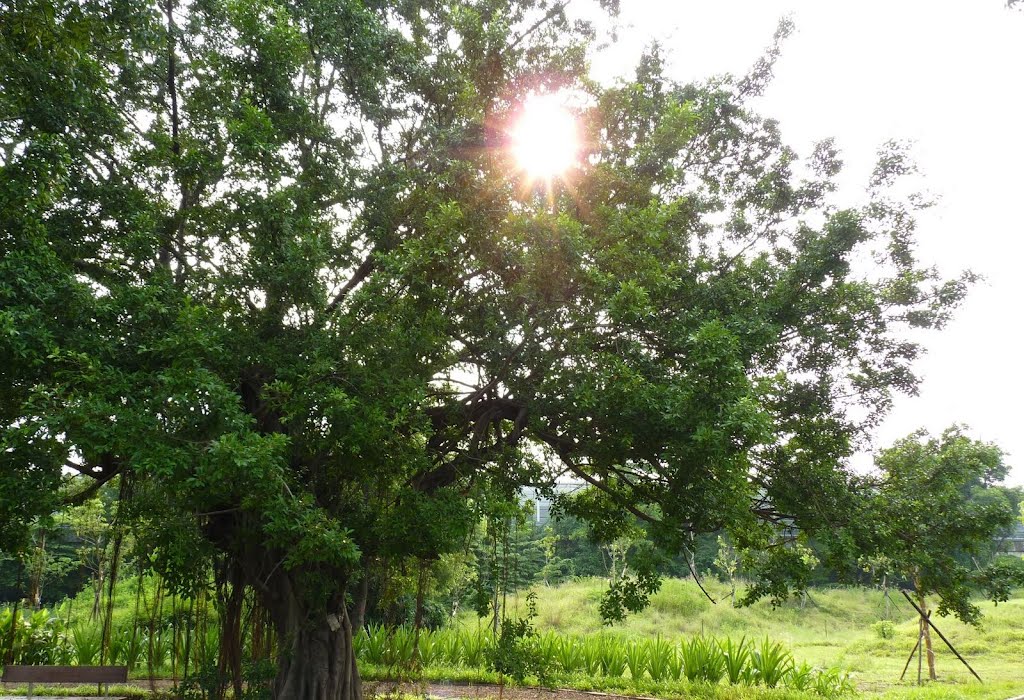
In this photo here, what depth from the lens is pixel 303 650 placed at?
6.55 m

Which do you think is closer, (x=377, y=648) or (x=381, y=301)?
(x=381, y=301)

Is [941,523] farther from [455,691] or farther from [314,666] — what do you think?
[455,691]

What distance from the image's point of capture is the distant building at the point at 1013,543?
79.1 ft

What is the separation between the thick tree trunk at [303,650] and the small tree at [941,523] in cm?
495

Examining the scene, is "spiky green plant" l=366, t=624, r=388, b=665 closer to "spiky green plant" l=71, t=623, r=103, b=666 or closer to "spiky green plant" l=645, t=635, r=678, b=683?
"spiky green plant" l=71, t=623, r=103, b=666

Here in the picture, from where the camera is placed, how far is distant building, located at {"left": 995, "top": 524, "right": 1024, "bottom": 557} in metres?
24.1

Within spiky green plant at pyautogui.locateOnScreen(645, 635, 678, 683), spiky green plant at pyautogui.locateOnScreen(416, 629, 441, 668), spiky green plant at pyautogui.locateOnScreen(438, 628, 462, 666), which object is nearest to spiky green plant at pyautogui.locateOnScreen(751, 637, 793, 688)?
spiky green plant at pyautogui.locateOnScreen(645, 635, 678, 683)

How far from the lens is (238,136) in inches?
199

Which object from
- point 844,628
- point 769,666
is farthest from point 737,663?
point 844,628

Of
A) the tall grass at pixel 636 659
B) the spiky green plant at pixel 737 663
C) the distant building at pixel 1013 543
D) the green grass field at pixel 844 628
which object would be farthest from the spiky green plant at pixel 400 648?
the distant building at pixel 1013 543

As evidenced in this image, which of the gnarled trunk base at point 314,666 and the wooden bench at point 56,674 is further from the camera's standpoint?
the wooden bench at point 56,674

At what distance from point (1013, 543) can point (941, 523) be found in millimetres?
26448

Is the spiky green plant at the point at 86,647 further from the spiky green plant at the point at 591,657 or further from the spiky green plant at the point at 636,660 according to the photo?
the spiky green plant at the point at 636,660

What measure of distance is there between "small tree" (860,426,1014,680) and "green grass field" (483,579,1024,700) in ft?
10.1
